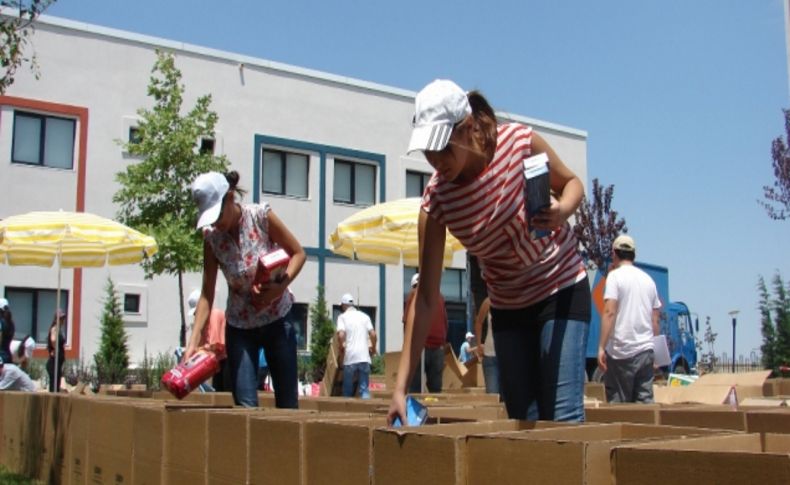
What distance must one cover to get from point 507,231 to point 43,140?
824 inches

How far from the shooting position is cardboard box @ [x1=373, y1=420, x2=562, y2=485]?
2512mm

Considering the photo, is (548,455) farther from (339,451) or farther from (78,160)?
(78,160)

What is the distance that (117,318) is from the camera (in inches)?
841

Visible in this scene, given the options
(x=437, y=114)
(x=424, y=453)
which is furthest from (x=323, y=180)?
(x=424, y=453)

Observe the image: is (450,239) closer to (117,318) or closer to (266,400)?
(266,400)

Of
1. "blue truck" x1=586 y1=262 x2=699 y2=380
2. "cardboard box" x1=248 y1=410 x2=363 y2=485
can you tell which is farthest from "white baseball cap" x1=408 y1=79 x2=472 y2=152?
"blue truck" x1=586 y1=262 x2=699 y2=380

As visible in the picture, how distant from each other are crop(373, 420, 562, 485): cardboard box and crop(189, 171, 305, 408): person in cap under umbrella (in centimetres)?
212

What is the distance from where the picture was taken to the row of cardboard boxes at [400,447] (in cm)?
212

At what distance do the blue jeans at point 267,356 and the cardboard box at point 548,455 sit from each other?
254 centimetres

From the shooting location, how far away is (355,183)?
2805 cm

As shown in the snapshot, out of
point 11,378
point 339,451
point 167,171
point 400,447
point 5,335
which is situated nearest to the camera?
point 400,447

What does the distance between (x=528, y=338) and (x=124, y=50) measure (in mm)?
21686

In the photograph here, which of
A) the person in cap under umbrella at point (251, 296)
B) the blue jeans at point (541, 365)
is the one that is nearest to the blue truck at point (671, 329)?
the person in cap under umbrella at point (251, 296)

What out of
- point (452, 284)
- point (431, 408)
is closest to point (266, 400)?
point (431, 408)
